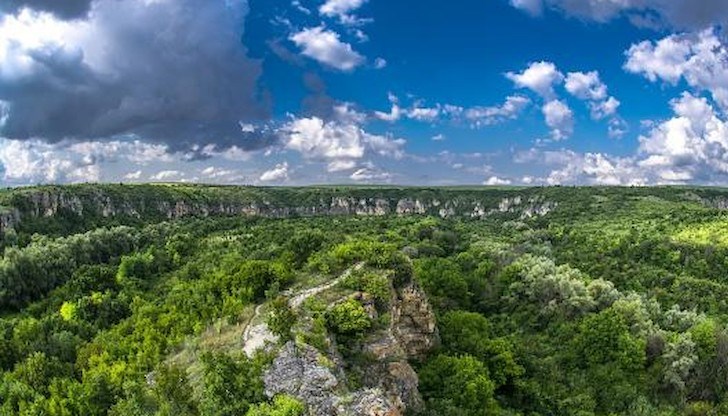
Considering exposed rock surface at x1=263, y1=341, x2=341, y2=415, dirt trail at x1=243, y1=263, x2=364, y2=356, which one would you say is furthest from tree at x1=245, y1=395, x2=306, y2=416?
dirt trail at x1=243, y1=263, x2=364, y2=356

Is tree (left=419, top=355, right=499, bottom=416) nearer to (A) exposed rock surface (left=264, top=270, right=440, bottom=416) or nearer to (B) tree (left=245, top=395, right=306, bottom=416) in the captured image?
(A) exposed rock surface (left=264, top=270, right=440, bottom=416)

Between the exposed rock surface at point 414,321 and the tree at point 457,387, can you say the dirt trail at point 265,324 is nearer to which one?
the exposed rock surface at point 414,321

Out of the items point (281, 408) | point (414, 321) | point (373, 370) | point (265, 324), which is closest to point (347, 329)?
point (373, 370)

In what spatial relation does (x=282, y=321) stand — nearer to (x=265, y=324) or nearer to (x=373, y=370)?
(x=265, y=324)

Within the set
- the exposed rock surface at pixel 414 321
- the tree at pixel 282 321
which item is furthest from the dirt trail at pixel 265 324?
the exposed rock surface at pixel 414 321

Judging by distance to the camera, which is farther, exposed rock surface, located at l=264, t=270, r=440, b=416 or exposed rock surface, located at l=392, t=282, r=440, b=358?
exposed rock surface, located at l=392, t=282, r=440, b=358

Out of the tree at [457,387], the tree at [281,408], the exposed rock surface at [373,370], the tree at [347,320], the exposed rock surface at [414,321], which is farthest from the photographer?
the exposed rock surface at [414,321]
